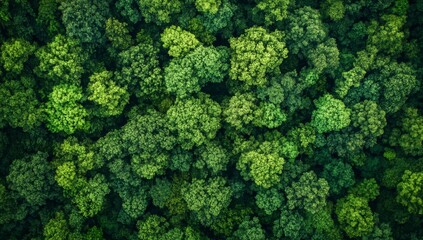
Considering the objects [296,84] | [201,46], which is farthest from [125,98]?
[296,84]

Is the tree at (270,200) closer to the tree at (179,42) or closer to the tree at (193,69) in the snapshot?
the tree at (193,69)

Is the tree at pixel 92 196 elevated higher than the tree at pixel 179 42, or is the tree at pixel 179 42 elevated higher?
the tree at pixel 179 42

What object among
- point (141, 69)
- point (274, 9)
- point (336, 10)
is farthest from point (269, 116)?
point (141, 69)

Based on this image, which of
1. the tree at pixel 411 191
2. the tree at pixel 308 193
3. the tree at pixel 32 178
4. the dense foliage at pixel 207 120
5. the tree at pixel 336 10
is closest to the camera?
the tree at pixel 411 191

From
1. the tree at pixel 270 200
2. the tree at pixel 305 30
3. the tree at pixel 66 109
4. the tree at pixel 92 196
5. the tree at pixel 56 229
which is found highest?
the tree at pixel 305 30

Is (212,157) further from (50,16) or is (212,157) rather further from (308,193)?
(50,16)

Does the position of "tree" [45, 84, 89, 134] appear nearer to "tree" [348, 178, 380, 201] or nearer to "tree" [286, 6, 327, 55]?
"tree" [286, 6, 327, 55]

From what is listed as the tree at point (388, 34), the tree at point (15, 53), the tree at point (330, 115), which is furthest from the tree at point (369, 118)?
the tree at point (15, 53)
